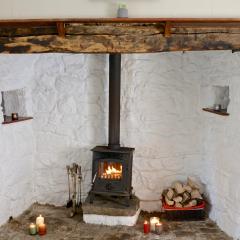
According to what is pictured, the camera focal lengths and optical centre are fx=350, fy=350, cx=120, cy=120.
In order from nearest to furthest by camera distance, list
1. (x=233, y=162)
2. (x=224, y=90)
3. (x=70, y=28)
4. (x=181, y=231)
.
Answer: (x=70, y=28)
(x=233, y=162)
(x=181, y=231)
(x=224, y=90)

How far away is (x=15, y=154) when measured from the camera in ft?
12.8

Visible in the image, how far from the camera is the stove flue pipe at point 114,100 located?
378cm

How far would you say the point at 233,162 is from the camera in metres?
3.42

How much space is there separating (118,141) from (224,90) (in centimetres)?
132

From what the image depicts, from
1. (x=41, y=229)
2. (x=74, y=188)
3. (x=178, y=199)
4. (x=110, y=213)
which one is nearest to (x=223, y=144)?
(x=178, y=199)

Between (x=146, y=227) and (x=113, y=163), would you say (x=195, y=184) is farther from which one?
(x=113, y=163)

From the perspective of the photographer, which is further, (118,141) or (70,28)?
(118,141)

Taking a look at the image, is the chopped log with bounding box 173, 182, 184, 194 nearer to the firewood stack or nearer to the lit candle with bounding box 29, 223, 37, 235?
the firewood stack

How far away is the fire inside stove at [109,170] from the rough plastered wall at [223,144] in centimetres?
104

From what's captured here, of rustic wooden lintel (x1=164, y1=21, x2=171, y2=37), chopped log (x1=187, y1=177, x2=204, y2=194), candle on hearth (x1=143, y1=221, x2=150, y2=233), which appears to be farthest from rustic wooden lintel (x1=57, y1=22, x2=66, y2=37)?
chopped log (x1=187, y1=177, x2=204, y2=194)

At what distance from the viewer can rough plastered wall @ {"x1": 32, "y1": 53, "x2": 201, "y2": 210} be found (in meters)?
4.03

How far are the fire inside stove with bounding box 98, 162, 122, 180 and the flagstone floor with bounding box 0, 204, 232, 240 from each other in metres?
0.54

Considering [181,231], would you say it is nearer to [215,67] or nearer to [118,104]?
[118,104]

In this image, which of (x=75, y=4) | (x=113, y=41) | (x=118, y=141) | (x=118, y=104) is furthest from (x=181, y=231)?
(x=75, y=4)
